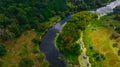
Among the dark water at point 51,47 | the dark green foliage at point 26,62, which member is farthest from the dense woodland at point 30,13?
the dark green foliage at point 26,62

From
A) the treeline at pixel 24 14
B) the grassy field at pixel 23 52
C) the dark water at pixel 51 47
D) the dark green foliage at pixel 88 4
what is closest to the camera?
the grassy field at pixel 23 52

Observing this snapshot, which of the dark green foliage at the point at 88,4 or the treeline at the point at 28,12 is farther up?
the treeline at the point at 28,12

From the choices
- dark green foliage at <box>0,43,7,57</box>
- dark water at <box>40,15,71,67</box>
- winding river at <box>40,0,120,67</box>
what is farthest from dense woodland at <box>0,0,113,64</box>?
dark water at <box>40,15,71,67</box>

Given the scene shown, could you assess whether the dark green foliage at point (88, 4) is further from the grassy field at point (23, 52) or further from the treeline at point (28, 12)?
the grassy field at point (23, 52)

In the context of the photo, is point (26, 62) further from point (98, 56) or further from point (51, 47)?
point (98, 56)

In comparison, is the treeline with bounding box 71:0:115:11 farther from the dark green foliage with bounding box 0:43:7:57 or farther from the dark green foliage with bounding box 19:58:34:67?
the dark green foliage with bounding box 19:58:34:67

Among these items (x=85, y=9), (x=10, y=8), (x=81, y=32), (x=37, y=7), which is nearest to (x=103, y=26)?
(x=81, y=32)

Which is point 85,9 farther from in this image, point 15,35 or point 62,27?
point 15,35
